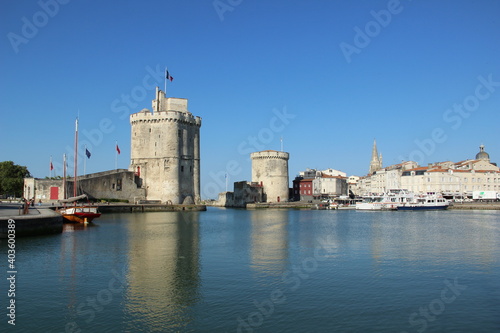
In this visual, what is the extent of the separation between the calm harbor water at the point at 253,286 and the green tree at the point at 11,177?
43999mm

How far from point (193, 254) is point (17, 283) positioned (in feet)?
24.9

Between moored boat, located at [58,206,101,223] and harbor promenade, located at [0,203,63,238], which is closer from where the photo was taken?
harbor promenade, located at [0,203,63,238]

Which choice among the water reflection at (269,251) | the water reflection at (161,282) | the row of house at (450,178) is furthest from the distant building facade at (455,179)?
the water reflection at (161,282)

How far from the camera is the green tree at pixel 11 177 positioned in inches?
2432

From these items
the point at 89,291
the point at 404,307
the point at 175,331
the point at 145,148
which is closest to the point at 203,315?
the point at 175,331

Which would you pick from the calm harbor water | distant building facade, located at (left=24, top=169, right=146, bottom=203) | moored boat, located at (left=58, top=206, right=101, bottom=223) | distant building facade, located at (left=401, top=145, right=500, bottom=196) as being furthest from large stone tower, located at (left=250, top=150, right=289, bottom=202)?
the calm harbor water

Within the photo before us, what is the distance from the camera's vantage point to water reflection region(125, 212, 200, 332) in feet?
35.3

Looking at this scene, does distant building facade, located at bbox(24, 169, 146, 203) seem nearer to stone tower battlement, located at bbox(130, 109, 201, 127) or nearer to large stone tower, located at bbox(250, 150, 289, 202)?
stone tower battlement, located at bbox(130, 109, 201, 127)

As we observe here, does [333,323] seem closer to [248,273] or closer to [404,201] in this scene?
[248,273]

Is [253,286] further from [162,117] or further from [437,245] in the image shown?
[162,117]

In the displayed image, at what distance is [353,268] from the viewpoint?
1669 cm

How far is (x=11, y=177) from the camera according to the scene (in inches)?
2522

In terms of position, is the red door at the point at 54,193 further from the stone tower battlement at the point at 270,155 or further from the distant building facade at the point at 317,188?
the distant building facade at the point at 317,188

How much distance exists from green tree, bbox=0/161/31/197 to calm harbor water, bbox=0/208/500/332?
4400cm
